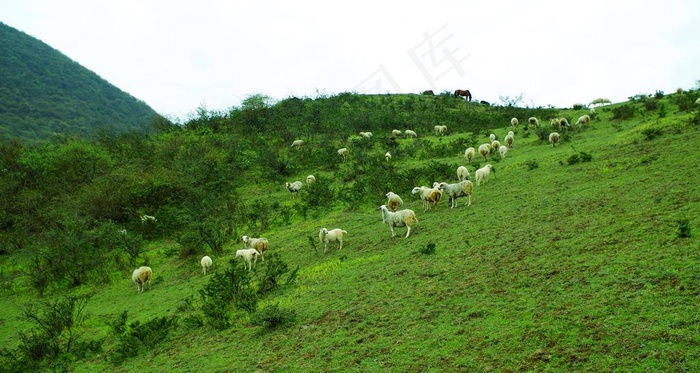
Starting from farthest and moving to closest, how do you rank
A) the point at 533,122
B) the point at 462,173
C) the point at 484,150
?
the point at 533,122 < the point at 484,150 < the point at 462,173

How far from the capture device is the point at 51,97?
2842 inches

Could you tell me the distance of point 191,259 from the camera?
686 inches

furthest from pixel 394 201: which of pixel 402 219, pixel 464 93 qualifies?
pixel 464 93

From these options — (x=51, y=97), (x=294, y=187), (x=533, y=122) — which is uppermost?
(x=51, y=97)

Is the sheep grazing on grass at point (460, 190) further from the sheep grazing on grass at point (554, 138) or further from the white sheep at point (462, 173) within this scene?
the sheep grazing on grass at point (554, 138)

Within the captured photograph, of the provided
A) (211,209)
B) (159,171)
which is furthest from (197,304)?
(159,171)

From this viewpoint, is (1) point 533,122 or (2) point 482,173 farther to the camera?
(1) point 533,122

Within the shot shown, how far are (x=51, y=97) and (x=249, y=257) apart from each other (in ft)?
247

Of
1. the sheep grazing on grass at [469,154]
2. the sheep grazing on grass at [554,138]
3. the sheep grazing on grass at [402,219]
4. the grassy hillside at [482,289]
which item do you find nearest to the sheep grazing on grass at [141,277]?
the grassy hillside at [482,289]

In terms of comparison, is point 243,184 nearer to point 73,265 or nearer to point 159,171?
point 159,171

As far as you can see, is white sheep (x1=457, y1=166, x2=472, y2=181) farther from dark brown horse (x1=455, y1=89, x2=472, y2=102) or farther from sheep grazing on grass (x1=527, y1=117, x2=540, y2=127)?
dark brown horse (x1=455, y1=89, x2=472, y2=102)

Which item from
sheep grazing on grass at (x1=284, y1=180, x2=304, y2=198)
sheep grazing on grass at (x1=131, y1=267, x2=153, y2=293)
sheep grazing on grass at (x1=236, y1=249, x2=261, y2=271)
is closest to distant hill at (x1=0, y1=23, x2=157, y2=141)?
sheep grazing on grass at (x1=284, y1=180, x2=304, y2=198)

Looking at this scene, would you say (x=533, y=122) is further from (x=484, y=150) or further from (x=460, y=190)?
(x=460, y=190)

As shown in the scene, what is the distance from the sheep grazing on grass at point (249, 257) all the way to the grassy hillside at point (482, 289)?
62cm
